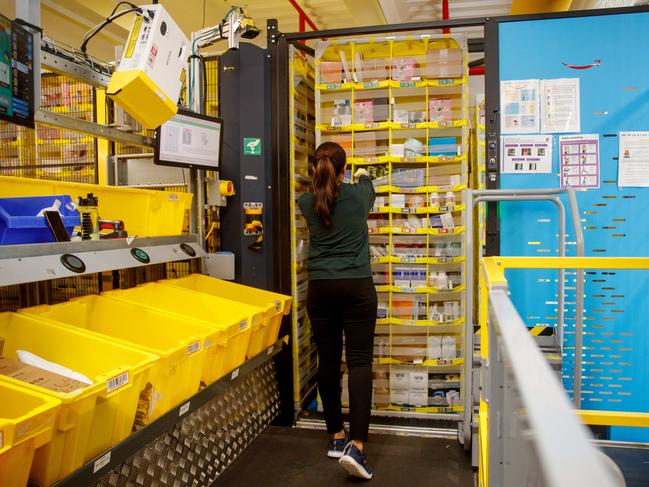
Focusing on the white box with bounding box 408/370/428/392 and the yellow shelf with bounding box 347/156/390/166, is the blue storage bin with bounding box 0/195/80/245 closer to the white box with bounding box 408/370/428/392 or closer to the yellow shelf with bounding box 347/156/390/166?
the yellow shelf with bounding box 347/156/390/166

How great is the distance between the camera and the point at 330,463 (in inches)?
139

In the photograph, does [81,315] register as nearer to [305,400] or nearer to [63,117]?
[63,117]

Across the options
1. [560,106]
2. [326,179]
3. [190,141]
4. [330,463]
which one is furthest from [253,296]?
[560,106]

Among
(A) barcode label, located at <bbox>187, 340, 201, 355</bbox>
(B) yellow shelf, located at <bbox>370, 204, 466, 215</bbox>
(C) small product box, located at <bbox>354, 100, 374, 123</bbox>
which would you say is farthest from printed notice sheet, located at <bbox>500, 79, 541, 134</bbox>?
(A) barcode label, located at <bbox>187, 340, 201, 355</bbox>

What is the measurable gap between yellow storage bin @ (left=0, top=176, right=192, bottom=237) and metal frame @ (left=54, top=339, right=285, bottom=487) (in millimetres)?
956

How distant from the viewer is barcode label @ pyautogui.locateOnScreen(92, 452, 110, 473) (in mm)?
1937

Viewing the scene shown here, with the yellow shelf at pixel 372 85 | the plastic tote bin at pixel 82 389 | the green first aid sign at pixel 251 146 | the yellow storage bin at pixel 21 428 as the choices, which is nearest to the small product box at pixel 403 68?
the yellow shelf at pixel 372 85

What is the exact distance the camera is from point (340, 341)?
3506 mm

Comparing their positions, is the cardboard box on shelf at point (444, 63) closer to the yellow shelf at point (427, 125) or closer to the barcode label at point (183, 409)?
the yellow shelf at point (427, 125)

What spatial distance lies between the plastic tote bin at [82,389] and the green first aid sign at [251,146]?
80.5 inches

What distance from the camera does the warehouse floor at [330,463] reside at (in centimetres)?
329

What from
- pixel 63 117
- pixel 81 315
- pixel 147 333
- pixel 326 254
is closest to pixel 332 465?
pixel 326 254

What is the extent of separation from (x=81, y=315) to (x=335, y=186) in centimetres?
152

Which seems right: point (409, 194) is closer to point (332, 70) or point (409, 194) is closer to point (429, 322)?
point (429, 322)
